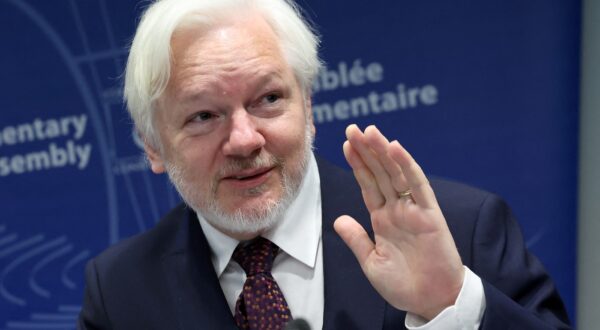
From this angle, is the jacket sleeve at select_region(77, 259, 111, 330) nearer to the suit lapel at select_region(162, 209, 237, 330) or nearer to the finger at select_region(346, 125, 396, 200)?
the suit lapel at select_region(162, 209, 237, 330)

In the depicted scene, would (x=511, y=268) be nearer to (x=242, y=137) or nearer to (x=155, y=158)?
(x=242, y=137)

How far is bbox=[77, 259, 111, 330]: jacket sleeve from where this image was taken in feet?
7.23

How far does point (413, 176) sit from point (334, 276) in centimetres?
45

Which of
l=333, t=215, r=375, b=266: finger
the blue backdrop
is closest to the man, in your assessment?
l=333, t=215, r=375, b=266: finger

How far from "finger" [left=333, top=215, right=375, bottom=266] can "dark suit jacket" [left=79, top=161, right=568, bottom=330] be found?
0.63 ft

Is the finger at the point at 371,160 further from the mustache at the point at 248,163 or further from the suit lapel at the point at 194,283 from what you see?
the suit lapel at the point at 194,283

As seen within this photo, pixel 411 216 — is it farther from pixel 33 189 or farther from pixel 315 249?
pixel 33 189

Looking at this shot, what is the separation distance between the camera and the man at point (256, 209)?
6.39 ft

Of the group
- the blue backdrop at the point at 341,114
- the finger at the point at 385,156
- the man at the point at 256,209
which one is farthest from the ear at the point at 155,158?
the blue backdrop at the point at 341,114

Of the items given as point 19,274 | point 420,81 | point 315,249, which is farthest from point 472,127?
point 19,274

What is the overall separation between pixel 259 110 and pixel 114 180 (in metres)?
1.44

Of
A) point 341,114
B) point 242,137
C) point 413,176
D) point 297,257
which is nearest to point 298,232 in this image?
point 297,257

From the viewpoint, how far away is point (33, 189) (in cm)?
336

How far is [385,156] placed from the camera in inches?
65.7
